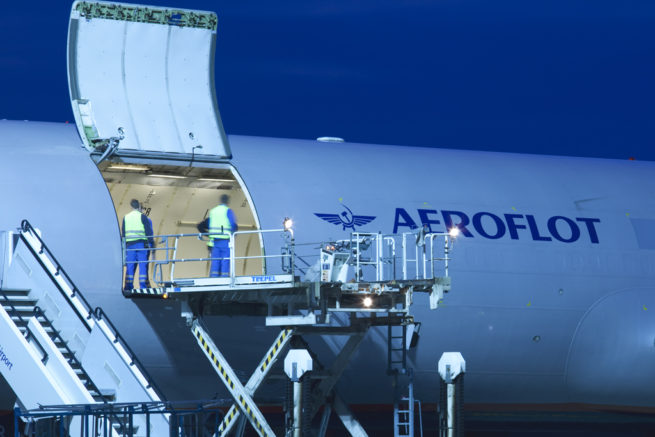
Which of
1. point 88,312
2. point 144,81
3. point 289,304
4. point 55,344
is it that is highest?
point 144,81

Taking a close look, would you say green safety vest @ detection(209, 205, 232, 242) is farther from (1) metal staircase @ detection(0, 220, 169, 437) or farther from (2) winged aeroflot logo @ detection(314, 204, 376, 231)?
(1) metal staircase @ detection(0, 220, 169, 437)

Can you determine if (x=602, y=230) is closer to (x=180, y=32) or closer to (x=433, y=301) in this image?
(x=433, y=301)

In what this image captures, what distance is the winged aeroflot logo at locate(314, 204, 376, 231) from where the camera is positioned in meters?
20.4

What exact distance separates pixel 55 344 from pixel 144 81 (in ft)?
18.9

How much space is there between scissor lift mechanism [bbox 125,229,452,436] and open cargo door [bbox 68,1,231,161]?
299 centimetres

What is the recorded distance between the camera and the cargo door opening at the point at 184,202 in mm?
21281

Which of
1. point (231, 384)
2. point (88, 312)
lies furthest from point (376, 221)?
point (88, 312)

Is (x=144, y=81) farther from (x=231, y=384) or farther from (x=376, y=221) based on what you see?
(x=231, y=384)

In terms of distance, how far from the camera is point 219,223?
61.8ft

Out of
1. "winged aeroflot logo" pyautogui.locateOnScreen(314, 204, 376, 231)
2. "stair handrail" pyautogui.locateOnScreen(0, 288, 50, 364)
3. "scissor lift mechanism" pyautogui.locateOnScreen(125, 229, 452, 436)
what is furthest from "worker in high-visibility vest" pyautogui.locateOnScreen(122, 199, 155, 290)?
"winged aeroflot logo" pyautogui.locateOnScreen(314, 204, 376, 231)

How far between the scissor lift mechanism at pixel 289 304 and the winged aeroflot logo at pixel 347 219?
2.25 m

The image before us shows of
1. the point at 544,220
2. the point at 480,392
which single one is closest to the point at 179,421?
the point at 480,392

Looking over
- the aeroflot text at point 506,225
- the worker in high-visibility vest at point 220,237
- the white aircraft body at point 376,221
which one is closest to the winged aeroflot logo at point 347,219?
the white aircraft body at point 376,221

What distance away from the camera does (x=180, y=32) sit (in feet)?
67.5
